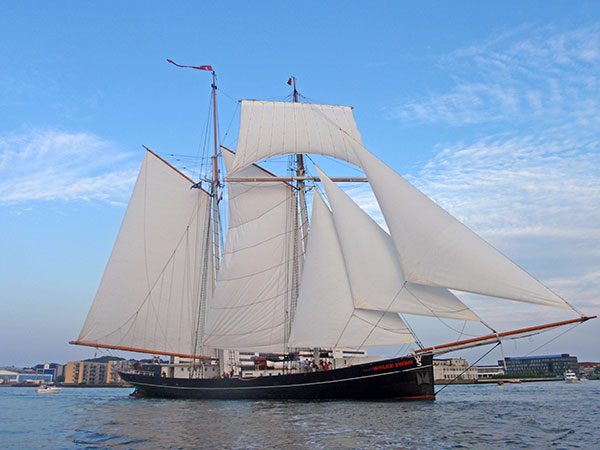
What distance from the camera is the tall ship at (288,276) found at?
99.1 feet

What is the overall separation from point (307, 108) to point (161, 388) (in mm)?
26682

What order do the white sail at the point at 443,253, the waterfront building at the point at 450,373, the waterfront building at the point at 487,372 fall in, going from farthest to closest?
the waterfront building at the point at 487,372 → the waterfront building at the point at 450,373 → the white sail at the point at 443,253

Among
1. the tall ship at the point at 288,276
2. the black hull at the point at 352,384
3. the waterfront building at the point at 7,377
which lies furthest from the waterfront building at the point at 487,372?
the waterfront building at the point at 7,377

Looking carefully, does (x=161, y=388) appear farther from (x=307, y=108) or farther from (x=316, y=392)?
(x=307, y=108)

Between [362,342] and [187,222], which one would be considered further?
[187,222]

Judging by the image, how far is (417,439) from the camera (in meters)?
18.7

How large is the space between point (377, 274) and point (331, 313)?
4188 millimetres

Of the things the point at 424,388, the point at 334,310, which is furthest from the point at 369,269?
the point at 424,388

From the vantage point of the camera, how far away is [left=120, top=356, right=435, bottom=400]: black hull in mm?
32094

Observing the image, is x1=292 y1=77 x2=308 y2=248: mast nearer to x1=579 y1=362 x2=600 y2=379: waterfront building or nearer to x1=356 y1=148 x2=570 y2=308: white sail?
x1=356 y1=148 x2=570 y2=308: white sail

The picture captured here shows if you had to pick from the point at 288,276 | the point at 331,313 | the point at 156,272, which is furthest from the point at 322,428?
the point at 156,272

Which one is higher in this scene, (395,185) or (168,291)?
(395,185)

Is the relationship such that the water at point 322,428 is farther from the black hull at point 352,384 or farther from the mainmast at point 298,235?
the mainmast at point 298,235

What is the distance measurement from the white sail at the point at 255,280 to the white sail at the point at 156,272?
16.2 ft
